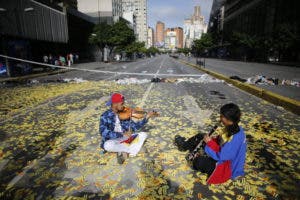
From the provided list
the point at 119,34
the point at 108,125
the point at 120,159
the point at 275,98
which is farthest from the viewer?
the point at 119,34

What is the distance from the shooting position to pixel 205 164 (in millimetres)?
4117

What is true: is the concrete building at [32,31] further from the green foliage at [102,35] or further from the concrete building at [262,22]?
the concrete building at [262,22]

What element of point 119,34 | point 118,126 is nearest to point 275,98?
point 118,126

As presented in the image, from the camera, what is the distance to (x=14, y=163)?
188 inches

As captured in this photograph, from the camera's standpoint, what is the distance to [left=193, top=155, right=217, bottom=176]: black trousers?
13.2 feet

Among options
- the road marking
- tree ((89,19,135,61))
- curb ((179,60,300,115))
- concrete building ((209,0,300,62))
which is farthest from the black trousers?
tree ((89,19,135,61))

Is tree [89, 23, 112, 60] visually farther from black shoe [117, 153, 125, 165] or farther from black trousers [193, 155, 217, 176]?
black trousers [193, 155, 217, 176]

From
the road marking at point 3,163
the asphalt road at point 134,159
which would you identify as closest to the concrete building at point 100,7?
the asphalt road at point 134,159

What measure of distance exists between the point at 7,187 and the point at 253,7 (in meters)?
81.6

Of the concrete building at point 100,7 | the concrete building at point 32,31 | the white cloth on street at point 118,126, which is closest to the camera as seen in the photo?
the white cloth on street at point 118,126

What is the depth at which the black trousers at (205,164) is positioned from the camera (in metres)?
4.04

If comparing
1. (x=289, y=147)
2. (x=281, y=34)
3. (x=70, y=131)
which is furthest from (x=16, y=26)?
(x=281, y=34)

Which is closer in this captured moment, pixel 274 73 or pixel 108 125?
pixel 108 125

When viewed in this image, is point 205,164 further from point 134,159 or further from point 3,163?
point 3,163
